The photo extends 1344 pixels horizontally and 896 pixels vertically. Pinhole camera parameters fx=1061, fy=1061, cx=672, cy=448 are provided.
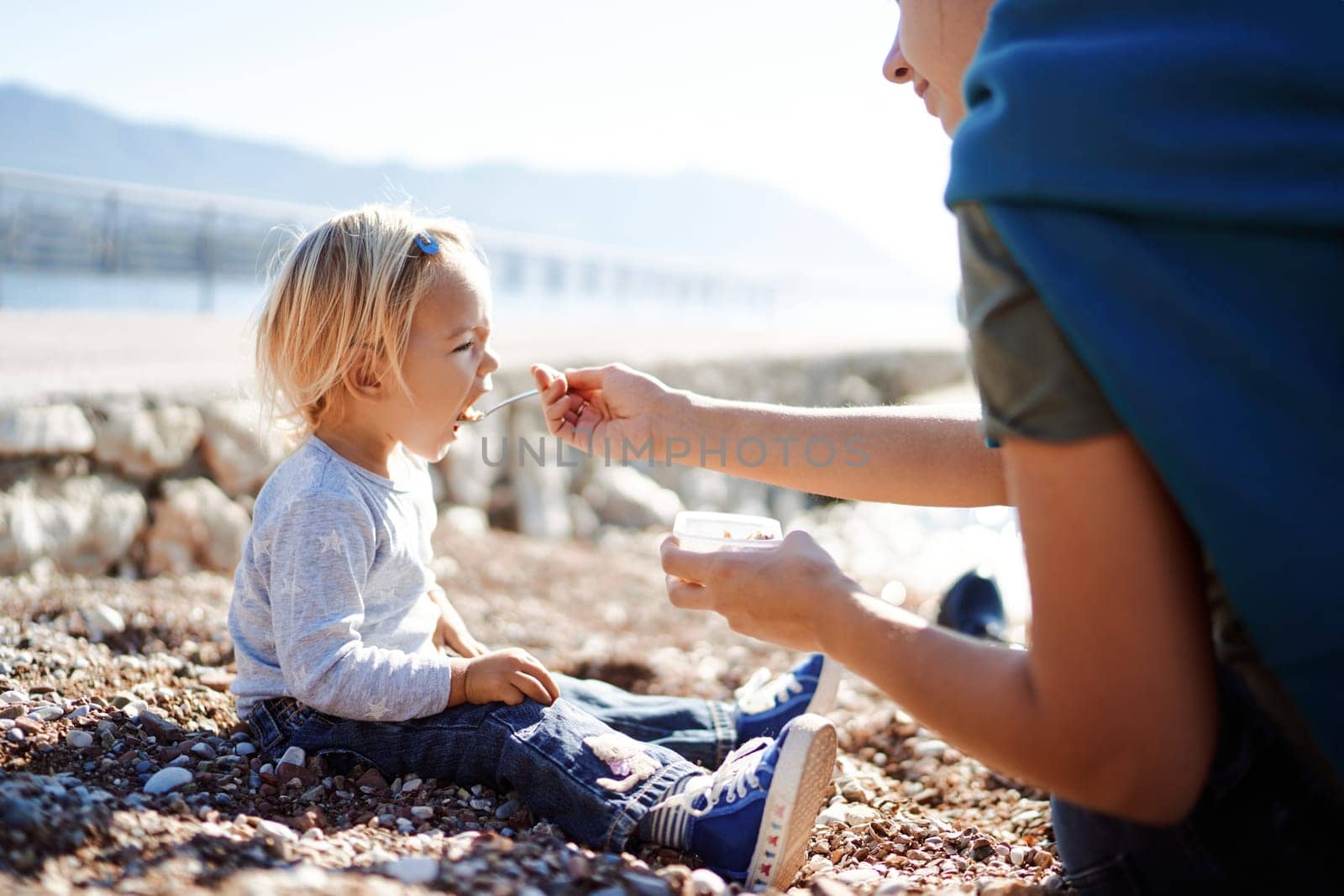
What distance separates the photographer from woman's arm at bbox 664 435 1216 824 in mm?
1138

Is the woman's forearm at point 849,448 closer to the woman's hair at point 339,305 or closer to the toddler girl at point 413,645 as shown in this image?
the toddler girl at point 413,645

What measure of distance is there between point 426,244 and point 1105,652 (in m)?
1.64

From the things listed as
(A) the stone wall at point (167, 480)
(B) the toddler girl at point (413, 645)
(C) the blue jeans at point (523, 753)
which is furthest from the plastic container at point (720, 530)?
(A) the stone wall at point (167, 480)

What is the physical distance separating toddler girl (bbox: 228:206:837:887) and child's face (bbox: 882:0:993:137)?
1.05 m

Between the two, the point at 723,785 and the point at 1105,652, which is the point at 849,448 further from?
the point at 1105,652

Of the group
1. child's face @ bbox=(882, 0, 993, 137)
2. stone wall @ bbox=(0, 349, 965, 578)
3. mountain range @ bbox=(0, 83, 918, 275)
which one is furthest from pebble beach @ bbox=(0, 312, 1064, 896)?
mountain range @ bbox=(0, 83, 918, 275)

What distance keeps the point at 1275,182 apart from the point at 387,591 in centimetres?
170

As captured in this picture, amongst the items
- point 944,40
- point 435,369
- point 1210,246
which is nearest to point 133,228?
point 435,369

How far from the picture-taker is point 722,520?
1.75 metres

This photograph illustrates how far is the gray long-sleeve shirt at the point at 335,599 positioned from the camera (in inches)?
77.2

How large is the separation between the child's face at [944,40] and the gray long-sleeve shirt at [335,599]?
1303 millimetres

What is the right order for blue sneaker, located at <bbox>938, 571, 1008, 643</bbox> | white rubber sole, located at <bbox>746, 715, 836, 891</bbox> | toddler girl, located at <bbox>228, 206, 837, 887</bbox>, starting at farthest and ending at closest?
blue sneaker, located at <bbox>938, 571, 1008, 643</bbox> → toddler girl, located at <bbox>228, 206, 837, 887</bbox> → white rubber sole, located at <bbox>746, 715, 836, 891</bbox>

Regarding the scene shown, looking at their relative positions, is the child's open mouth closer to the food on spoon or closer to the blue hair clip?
the blue hair clip

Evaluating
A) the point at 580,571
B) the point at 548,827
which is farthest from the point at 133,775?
the point at 580,571
